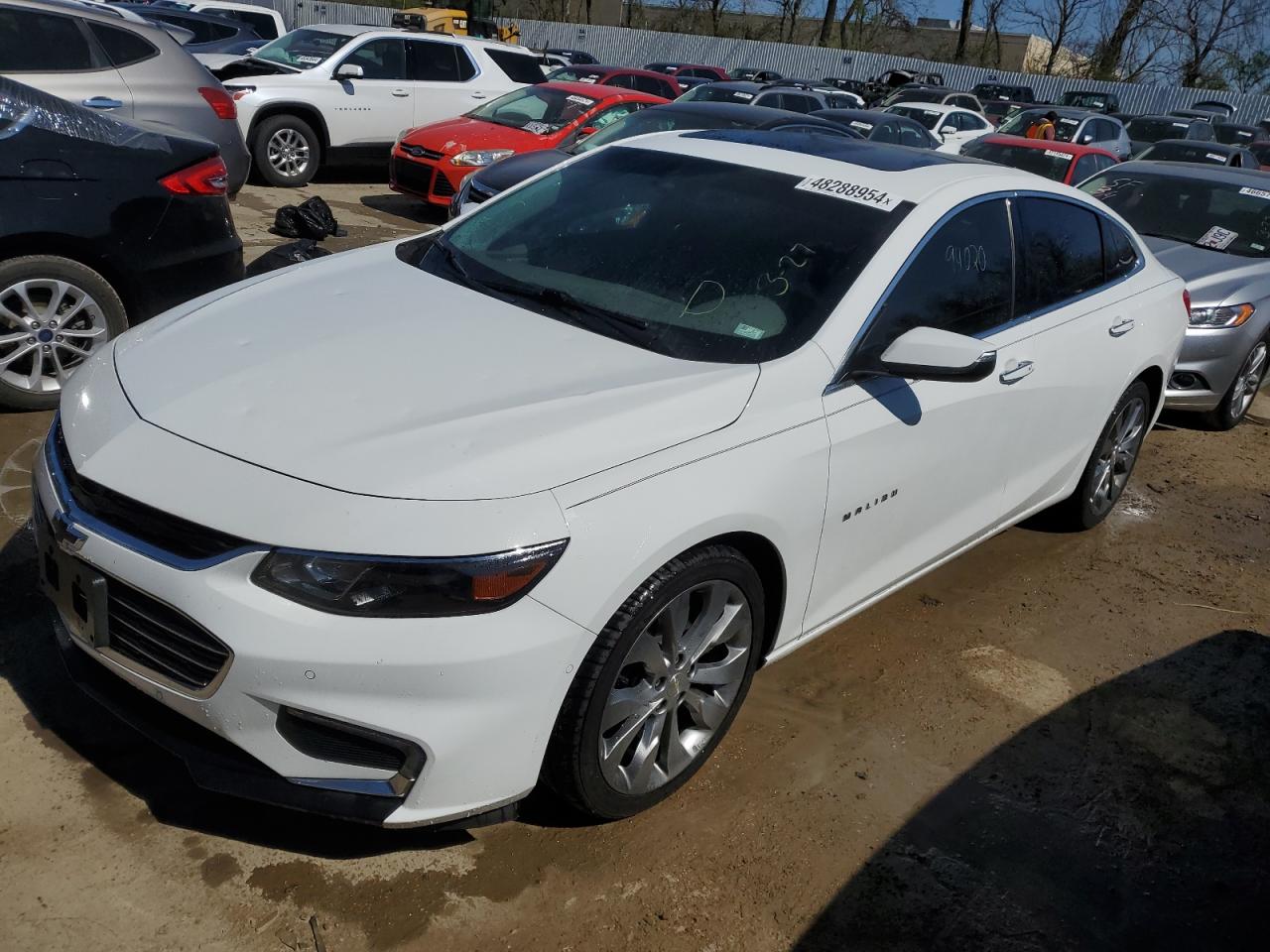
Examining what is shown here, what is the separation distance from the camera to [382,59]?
12312 mm

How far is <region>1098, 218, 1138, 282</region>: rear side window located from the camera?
4.48m

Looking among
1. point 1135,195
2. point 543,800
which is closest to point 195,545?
point 543,800

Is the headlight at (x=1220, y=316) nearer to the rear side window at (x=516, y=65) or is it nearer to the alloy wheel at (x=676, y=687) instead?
the alloy wheel at (x=676, y=687)

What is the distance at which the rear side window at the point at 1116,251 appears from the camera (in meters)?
4.48

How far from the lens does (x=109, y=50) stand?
24.0 feet

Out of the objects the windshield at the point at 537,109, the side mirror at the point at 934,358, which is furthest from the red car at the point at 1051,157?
the side mirror at the point at 934,358

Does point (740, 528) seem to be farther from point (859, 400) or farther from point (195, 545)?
point (195, 545)

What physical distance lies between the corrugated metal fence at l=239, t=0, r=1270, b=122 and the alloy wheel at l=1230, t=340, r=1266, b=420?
33.1 m

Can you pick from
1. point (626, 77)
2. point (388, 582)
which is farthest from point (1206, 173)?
point (626, 77)

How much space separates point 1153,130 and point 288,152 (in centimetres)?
1734

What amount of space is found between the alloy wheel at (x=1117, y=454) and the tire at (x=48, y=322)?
14.3ft

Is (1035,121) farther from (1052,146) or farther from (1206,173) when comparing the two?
(1206,173)

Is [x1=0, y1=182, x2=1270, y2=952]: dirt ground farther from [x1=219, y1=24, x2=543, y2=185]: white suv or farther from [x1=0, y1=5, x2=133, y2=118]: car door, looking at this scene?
[x1=219, y1=24, x2=543, y2=185]: white suv

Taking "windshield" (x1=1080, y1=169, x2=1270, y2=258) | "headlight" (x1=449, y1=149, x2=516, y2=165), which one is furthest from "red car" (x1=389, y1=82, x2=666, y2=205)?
"windshield" (x1=1080, y1=169, x2=1270, y2=258)
